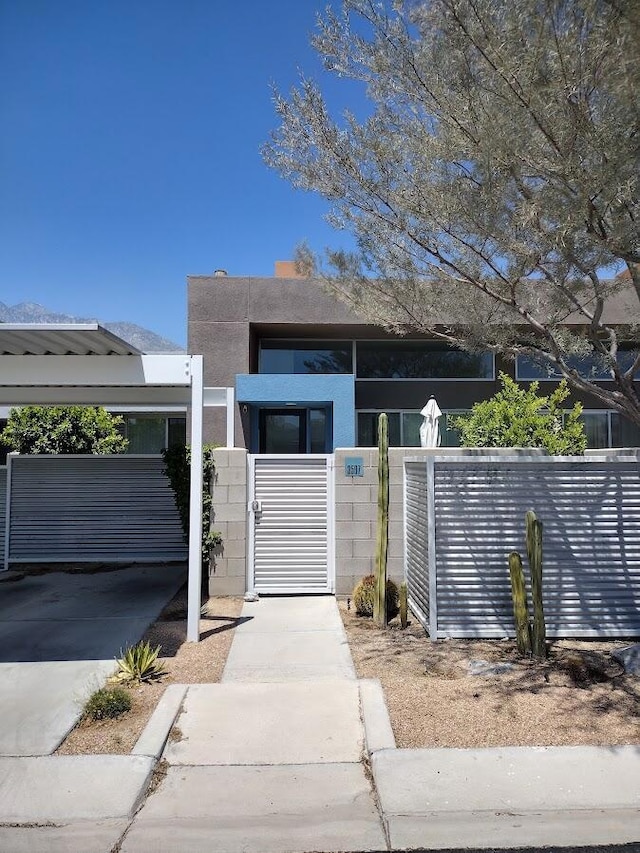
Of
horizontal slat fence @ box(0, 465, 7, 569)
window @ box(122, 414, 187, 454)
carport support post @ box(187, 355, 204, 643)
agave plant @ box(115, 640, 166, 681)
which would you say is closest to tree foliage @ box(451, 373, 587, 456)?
Answer: carport support post @ box(187, 355, 204, 643)

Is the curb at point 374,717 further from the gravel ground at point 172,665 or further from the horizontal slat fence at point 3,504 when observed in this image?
the horizontal slat fence at point 3,504

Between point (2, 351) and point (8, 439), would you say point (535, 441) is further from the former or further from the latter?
point (8, 439)

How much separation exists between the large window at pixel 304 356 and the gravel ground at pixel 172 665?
25.9ft

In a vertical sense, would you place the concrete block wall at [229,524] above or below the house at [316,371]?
below

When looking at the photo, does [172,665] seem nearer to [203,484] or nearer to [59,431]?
[203,484]

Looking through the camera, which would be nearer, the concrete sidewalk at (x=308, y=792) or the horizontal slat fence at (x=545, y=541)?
the concrete sidewalk at (x=308, y=792)

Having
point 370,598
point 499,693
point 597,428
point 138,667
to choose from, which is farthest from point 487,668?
point 597,428

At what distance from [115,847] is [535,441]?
23.5ft

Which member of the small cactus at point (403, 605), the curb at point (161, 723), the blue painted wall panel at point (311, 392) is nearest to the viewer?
the curb at point (161, 723)

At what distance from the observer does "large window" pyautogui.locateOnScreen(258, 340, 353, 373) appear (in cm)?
1606

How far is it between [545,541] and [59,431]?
9417 millimetres

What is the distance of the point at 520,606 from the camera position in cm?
613

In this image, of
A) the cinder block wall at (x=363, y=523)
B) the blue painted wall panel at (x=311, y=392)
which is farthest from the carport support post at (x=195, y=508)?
the blue painted wall panel at (x=311, y=392)

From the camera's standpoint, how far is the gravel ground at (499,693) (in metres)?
4.50
